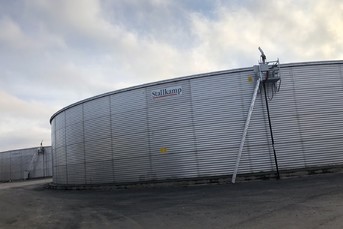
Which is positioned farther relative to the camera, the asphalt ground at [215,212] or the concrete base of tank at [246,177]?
the concrete base of tank at [246,177]

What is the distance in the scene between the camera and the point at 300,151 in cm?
2339

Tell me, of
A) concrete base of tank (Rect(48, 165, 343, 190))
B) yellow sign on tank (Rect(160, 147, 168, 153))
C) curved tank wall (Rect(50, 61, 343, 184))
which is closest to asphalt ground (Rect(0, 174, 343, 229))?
concrete base of tank (Rect(48, 165, 343, 190))

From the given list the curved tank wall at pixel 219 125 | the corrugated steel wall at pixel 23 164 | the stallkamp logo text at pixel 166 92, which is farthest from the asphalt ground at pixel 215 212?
the corrugated steel wall at pixel 23 164

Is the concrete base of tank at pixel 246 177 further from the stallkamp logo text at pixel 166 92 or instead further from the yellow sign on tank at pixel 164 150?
the stallkamp logo text at pixel 166 92

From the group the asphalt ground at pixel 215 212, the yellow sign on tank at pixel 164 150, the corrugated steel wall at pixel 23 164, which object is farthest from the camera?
the corrugated steel wall at pixel 23 164

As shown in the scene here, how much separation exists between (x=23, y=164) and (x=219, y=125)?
49.8m

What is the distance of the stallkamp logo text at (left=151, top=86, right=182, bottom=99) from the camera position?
1015 inches

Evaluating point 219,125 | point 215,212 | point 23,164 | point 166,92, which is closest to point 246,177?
point 219,125

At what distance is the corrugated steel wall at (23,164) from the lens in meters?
62.9

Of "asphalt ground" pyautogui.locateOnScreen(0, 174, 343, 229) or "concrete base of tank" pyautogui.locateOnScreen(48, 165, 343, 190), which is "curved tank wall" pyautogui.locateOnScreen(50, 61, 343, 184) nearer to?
"concrete base of tank" pyautogui.locateOnScreen(48, 165, 343, 190)

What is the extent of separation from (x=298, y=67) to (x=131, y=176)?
46.7 feet

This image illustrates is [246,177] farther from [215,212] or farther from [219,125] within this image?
[215,212]

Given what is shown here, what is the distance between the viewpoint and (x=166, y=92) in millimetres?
26125

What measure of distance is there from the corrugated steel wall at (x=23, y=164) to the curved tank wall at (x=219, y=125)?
39148 millimetres
